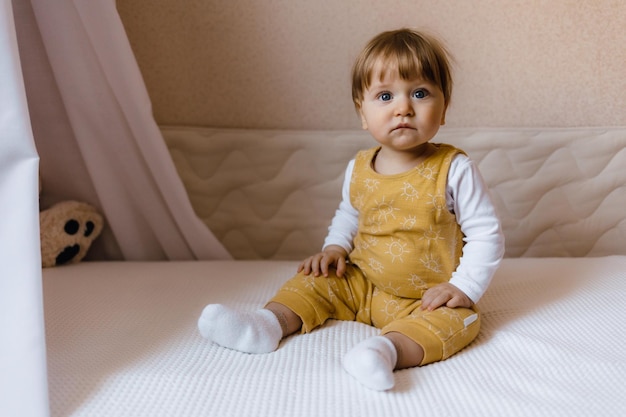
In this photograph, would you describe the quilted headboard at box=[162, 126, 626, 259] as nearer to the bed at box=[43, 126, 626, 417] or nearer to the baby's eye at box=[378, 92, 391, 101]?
the bed at box=[43, 126, 626, 417]

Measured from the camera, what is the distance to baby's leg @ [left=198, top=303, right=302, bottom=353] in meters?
1.02

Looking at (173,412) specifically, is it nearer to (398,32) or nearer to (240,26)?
(398,32)

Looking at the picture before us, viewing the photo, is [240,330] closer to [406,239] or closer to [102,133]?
[406,239]

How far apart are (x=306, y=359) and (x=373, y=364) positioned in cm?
14

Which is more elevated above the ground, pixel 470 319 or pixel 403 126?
pixel 403 126

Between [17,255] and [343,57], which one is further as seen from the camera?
[343,57]

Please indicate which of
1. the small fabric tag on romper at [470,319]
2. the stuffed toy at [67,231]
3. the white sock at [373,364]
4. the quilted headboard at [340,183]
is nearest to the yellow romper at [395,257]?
the small fabric tag on romper at [470,319]

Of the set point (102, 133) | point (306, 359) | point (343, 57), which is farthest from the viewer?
point (343, 57)

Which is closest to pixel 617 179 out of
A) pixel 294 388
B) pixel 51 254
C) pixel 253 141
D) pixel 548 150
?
pixel 548 150

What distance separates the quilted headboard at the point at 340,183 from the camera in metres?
1.52

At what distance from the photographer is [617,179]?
1.52 metres

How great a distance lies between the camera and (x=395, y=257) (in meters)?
1.14

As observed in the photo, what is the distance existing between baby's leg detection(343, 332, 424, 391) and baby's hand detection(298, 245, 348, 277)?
0.23m

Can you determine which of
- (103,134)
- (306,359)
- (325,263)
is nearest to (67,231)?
(103,134)
